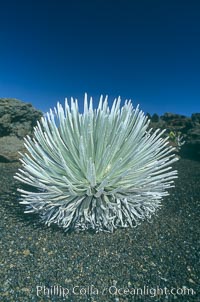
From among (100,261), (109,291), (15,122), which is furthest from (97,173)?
(15,122)

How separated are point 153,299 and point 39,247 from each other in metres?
0.86

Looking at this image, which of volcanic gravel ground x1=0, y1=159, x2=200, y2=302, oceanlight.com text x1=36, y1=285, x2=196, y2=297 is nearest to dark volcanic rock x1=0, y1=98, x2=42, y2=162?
volcanic gravel ground x1=0, y1=159, x2=200, y2=302

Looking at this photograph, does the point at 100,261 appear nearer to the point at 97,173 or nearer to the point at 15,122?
the point at 97,173

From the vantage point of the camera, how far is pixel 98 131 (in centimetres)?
217

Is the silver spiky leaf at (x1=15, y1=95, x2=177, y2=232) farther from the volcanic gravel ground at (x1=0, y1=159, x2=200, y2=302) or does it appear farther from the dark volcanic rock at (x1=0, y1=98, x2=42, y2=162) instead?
the dark volcanic rock at (x1=0, y1=98, x2=42, y2=162)

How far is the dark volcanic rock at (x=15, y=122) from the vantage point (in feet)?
13.6

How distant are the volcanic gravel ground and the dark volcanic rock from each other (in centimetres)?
200

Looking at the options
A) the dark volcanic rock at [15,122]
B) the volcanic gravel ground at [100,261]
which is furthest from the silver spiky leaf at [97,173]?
the dark volcanic rock at [15,122]

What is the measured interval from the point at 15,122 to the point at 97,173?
3.28 meters

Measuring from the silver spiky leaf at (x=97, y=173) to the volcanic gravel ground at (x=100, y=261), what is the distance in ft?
0.45

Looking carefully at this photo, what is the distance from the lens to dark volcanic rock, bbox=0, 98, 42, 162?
13.6 feet

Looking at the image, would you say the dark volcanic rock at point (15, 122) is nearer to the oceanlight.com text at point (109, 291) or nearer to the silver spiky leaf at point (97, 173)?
the silver spiky leaf at point (97, 173)

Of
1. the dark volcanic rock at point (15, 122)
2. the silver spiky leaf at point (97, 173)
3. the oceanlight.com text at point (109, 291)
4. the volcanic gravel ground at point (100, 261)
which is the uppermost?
the dark volcanic rock at point (15, 122)

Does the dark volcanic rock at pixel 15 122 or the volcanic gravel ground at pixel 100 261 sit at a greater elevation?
the dark volcanic rock at pixel 15 122
